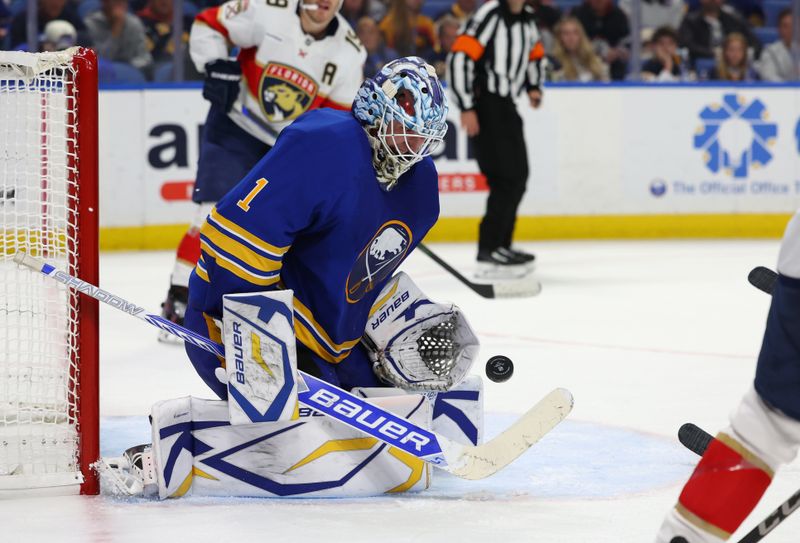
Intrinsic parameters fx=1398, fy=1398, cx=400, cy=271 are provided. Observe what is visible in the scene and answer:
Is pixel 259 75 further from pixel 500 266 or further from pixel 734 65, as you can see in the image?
pixel 734 65

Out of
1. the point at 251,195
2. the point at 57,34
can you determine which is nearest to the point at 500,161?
the point at 57,34

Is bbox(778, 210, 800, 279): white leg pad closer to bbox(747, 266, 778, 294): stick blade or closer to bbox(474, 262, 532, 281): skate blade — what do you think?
bbox(747, 266, 778, 294): stick blade

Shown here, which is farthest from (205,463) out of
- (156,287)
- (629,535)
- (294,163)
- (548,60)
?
(548,60)

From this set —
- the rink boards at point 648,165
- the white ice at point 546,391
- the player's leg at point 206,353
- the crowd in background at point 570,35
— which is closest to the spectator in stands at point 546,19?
the crowd in background at point 570,35

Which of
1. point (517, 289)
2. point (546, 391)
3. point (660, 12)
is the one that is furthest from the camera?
point (660, 12)

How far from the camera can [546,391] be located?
3463 mm

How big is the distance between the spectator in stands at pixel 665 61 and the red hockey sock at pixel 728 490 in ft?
17.8

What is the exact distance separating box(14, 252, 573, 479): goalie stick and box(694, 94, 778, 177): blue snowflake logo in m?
Answer: 4.69

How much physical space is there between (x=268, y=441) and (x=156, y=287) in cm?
306

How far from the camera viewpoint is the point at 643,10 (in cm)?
709

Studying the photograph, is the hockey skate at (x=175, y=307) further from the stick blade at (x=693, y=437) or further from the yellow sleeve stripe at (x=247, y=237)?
the stick blade at (x=693, y=437)

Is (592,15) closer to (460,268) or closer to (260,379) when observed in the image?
(460,268)

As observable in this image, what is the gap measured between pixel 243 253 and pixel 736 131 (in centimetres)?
499

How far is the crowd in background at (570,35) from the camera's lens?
6.42 m
